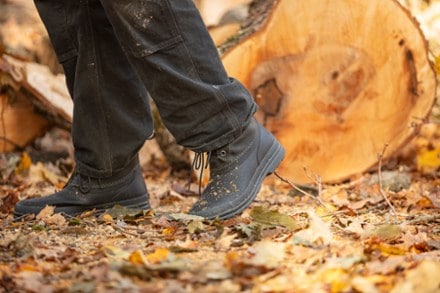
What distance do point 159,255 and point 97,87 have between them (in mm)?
866

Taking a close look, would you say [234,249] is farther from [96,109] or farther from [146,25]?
[96,109]

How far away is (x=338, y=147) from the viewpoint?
3.45 metres

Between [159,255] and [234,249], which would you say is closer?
[159,255]

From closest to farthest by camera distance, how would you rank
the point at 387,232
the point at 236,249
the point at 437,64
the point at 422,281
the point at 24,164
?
the point at 422,281, the point at 236,249, the point at 387,232, the point at 437,64, the point at 24,164

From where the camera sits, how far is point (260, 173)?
91.7 inches

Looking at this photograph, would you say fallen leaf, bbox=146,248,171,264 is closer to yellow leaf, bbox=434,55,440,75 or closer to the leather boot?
the leather boot

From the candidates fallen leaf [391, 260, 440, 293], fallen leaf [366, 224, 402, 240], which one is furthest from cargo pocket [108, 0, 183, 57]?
fallen leaf [391, 260, 440, 293]

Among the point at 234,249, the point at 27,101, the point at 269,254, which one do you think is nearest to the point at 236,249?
the point at 234,249

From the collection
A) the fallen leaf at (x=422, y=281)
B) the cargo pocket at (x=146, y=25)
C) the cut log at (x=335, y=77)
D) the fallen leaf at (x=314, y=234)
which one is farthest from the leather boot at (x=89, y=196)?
the fallen leaf at (x=422, y=281)

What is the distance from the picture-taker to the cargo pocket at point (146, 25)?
2.03 m

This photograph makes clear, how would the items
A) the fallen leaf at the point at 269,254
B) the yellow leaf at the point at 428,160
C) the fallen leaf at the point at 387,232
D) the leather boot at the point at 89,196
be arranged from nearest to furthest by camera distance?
the fallen leaf at the point at 269,254
the fallen leaf at the point at 387,232
the leather boot at the point at 89,196
the yellow leaf at the point at 428,160

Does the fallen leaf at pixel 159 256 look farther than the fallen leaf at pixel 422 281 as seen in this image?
Yes

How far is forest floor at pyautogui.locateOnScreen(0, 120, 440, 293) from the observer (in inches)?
56.8

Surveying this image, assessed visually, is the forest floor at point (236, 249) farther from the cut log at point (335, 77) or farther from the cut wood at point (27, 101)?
the cut wood at point (27, 101)
